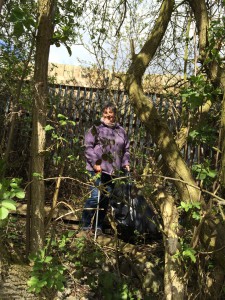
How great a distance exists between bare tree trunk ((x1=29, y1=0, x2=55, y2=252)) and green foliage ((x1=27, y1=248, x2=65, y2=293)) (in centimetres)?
65

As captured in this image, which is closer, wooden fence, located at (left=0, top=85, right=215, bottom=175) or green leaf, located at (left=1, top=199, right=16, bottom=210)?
green leaf, located at (left=1, top=199, right=16, bottom=210)

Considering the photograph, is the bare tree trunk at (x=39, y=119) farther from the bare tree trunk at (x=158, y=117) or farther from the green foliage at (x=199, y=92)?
the green foliage at (x=199, y=92)

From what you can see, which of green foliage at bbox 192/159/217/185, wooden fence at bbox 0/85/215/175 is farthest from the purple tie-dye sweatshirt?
wooden fence at bbox 0/85/215/175

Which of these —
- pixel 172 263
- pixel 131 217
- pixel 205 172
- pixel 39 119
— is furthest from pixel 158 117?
pixel 131 217

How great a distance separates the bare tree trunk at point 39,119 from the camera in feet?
11.0

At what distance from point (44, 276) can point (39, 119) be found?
1362 millimetres

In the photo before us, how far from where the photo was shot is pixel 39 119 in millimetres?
3439

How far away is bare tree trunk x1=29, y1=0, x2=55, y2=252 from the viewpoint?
11.0 feet

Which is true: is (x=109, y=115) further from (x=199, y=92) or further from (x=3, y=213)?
(x=3, y=213)

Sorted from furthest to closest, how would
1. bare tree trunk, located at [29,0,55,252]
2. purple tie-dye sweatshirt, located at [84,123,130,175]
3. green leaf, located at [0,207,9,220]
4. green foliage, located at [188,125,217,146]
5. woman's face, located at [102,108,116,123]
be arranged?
woman's face, located at [102,108,116,123]
purple tie-dye sweatshirt, located at [84,123,130,175]
green foliage, located at [188,125,217,146]
bare tree trunk, located at [29,0,55,252]
green leaf, located at [0,207,9,220]

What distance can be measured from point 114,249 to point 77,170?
3.72 ft

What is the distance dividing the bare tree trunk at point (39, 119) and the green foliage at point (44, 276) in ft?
2.12

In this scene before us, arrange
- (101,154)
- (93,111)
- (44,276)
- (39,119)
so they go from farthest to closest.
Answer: (93,111), (101,154), (39,119), (44,276)

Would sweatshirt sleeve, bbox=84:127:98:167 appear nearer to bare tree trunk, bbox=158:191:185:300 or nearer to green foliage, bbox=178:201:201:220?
bare tree trunk, bbox=158:191:185:300
